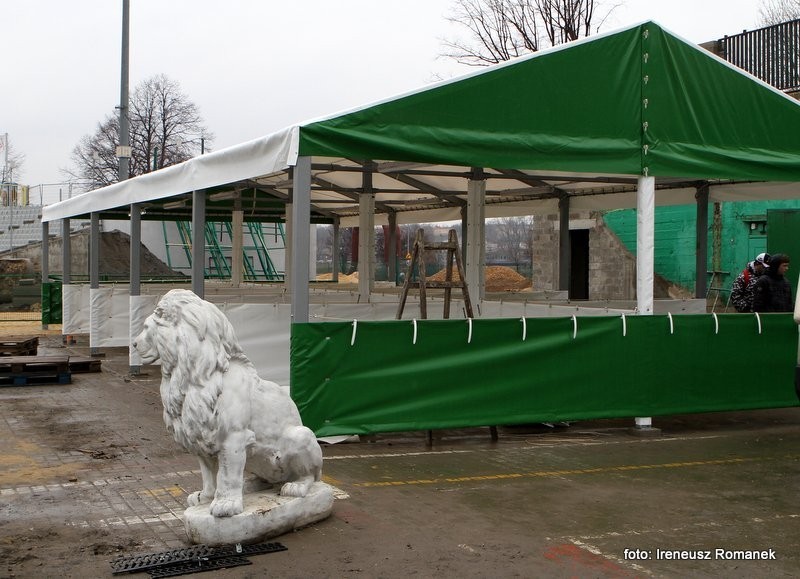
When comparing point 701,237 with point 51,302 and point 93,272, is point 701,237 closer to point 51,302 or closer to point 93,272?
point 93,272

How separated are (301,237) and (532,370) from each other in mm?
2783

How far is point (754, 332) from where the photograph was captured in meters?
10.9

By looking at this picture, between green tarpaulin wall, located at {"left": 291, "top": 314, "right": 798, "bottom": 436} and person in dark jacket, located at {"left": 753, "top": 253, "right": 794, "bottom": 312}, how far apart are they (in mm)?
1029

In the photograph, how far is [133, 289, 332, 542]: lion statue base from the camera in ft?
19.3

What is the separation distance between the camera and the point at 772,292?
40.1ft

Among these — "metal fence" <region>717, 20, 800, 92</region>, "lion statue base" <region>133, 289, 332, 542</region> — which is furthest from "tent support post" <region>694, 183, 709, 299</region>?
"metal fence" <region>717, 20, 800, 92</region>

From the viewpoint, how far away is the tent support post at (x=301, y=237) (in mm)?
8930

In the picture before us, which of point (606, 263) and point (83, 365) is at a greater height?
point (606, 263)

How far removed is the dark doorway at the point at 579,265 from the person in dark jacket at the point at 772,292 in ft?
55.0

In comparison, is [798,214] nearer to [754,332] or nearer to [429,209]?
[429,209]

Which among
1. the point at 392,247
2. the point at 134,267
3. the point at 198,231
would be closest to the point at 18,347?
the point at 134,267

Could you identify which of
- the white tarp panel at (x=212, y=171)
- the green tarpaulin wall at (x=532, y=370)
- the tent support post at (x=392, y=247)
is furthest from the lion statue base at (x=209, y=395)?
the tent support post at (x=392, y=247)

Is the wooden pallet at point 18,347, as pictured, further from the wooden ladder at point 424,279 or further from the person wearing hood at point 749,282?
the person wearing hood at point 749,282

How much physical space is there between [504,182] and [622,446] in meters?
7.48
